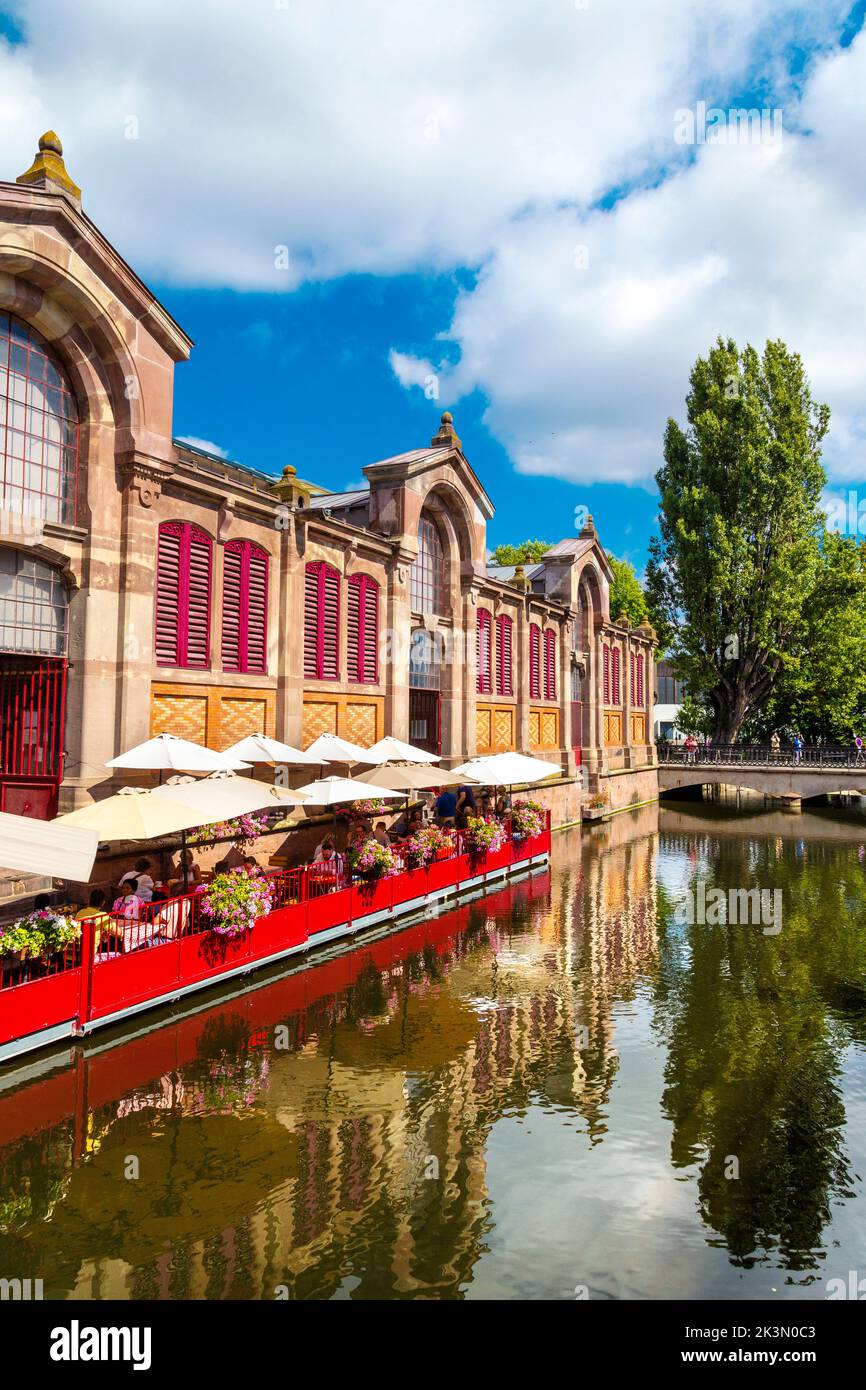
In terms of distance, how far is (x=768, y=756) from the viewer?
5022 centimetres

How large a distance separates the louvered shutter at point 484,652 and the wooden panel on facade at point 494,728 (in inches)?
31.1

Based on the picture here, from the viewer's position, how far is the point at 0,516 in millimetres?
14281

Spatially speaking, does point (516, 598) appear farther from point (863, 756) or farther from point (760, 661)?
point (863, 756)

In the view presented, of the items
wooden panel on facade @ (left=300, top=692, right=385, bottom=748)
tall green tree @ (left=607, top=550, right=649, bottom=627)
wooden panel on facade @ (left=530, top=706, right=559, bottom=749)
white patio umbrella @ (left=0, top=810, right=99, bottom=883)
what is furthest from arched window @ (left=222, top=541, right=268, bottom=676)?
tall green tree @ (left=607, top=550, right=649, bottom=627)

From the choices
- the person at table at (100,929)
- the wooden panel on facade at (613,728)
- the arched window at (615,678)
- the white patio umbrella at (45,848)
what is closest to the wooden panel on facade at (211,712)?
the person at table at (100,929)

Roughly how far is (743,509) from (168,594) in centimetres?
3748

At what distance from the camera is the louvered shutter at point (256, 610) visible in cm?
1986

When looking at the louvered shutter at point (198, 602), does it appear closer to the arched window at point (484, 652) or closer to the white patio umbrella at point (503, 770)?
the white patio umbrella at point (503, 770)

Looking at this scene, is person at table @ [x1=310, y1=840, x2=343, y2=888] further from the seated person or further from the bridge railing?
the bridge railing

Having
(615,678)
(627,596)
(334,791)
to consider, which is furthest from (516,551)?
(334,791)

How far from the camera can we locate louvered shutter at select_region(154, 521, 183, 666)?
17406 mm

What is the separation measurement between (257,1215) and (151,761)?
8546mm

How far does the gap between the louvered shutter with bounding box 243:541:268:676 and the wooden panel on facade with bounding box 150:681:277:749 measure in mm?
725

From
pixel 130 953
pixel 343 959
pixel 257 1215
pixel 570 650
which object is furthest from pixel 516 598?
pixel 257 1215
